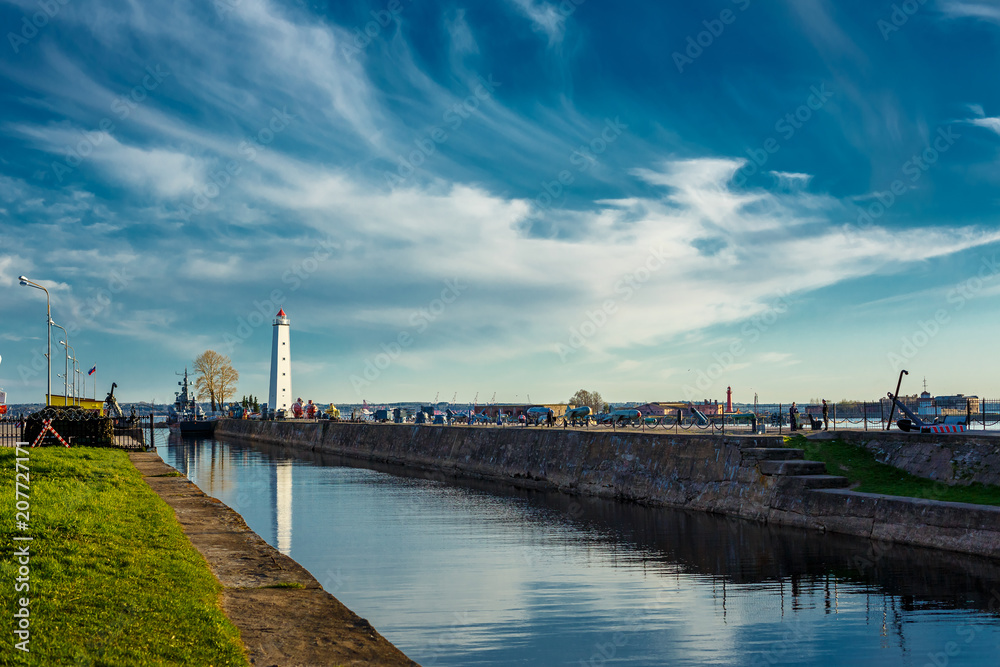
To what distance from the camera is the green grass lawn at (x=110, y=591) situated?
8.21 meters

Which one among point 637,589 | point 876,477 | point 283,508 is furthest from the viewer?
point 283,508

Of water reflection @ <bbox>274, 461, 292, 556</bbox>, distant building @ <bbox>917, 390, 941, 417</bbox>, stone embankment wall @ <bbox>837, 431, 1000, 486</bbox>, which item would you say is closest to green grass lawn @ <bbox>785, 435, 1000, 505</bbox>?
stone embankment wall @ <bbox>837, 431, 1000, 486</bbox>

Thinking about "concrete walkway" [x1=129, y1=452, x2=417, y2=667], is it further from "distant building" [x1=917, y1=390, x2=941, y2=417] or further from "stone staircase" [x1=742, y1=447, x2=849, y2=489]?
"distant building" [x1=917, y1=390, x2=941, y2=417]

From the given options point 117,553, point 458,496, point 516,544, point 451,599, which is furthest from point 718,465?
point 117,553

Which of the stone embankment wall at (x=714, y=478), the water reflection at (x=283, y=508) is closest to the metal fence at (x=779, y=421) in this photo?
the stone embankment wall at (x=714, y=478)

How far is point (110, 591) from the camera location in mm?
10430

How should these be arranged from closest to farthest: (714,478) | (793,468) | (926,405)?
(793,468) < (714,478) < (926,405)

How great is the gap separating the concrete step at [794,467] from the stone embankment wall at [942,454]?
7.03 ft

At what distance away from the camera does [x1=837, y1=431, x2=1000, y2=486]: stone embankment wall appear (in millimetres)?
21891

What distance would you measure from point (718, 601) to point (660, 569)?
10.2ft

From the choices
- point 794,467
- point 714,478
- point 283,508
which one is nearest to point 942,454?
point 794,467

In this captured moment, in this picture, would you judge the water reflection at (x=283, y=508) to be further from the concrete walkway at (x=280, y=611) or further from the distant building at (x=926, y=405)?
the distant building at (x=926, y=405)

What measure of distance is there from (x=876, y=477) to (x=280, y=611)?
1950 cm

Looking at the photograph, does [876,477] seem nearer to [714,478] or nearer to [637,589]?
[714,478]
